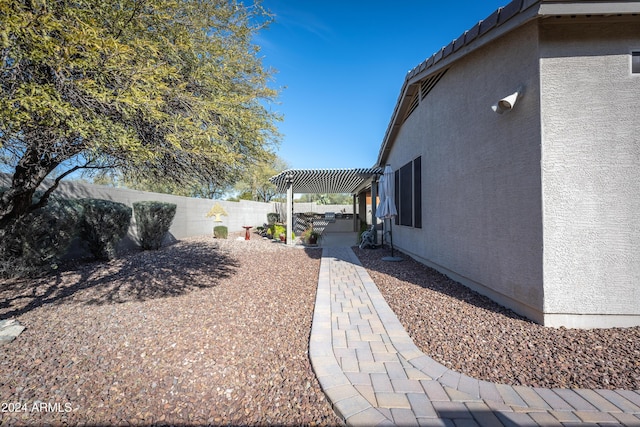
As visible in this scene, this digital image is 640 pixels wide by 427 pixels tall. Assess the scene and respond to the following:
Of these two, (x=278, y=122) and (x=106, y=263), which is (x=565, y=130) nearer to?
(x=278, y=122)

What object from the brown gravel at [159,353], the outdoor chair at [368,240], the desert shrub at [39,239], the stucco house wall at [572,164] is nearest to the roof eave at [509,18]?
the stucco house wall at [572,164]

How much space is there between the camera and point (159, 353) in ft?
9.94

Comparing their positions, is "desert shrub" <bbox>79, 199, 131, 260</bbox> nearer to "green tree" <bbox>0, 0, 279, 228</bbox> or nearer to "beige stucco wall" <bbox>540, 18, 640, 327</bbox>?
"green tree" <bbox>0, 0, 279, 228</bbox>

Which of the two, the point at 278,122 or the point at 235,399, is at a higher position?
the point at 278,122

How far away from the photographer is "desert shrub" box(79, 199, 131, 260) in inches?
272

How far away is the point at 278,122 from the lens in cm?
631

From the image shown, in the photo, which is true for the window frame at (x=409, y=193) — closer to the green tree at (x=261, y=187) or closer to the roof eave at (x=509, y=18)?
the roof eave at (x=509, y=18)

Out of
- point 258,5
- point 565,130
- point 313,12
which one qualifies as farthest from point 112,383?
point 313,12

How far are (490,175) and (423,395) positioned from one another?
3799mm

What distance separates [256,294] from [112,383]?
9.21 ft

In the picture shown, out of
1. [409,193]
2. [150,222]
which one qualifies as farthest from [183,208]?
[409,193]

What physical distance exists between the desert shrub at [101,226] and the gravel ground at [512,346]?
7967 millimetres

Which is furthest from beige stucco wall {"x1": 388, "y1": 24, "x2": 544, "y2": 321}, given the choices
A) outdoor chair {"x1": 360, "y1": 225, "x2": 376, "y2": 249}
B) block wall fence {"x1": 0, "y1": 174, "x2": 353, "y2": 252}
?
block wall fence {"x1": 0, "y1": 174, "x2": 353, "y2": 252}

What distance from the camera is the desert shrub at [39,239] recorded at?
5035mm
